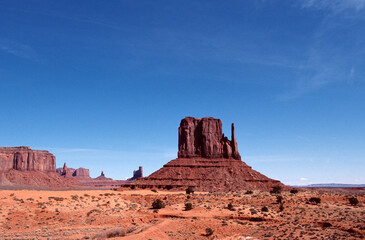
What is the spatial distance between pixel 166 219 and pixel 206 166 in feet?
192

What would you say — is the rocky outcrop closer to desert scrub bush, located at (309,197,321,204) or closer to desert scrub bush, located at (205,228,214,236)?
desert scrub bush, located at (309,197,321,204)

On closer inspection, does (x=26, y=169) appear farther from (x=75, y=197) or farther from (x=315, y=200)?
(x=315, y=200)

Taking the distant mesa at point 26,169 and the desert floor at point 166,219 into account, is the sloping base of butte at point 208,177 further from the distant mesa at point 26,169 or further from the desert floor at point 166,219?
the distant mesa at point 26,169

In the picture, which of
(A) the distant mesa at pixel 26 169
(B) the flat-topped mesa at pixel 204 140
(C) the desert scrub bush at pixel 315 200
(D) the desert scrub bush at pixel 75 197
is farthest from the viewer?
(A) the distant mesa at pixel 26 169

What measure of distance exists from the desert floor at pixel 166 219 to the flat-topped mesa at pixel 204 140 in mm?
54911

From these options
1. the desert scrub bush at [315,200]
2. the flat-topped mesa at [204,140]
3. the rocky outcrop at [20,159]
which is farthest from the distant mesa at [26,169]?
the desert scrub bush at [315,200]

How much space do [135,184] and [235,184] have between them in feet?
91.7

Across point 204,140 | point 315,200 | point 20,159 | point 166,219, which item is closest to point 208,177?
point 204,140

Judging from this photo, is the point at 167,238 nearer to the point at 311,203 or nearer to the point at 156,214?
the point at 156,214

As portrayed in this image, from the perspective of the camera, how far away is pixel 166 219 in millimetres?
37031

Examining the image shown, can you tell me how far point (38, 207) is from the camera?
38844mm

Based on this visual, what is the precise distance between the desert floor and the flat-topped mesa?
5491 centimetres

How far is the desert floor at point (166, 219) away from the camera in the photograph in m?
30.5

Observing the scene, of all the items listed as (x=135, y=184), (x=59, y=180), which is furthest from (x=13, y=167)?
(x=135, y=184)
